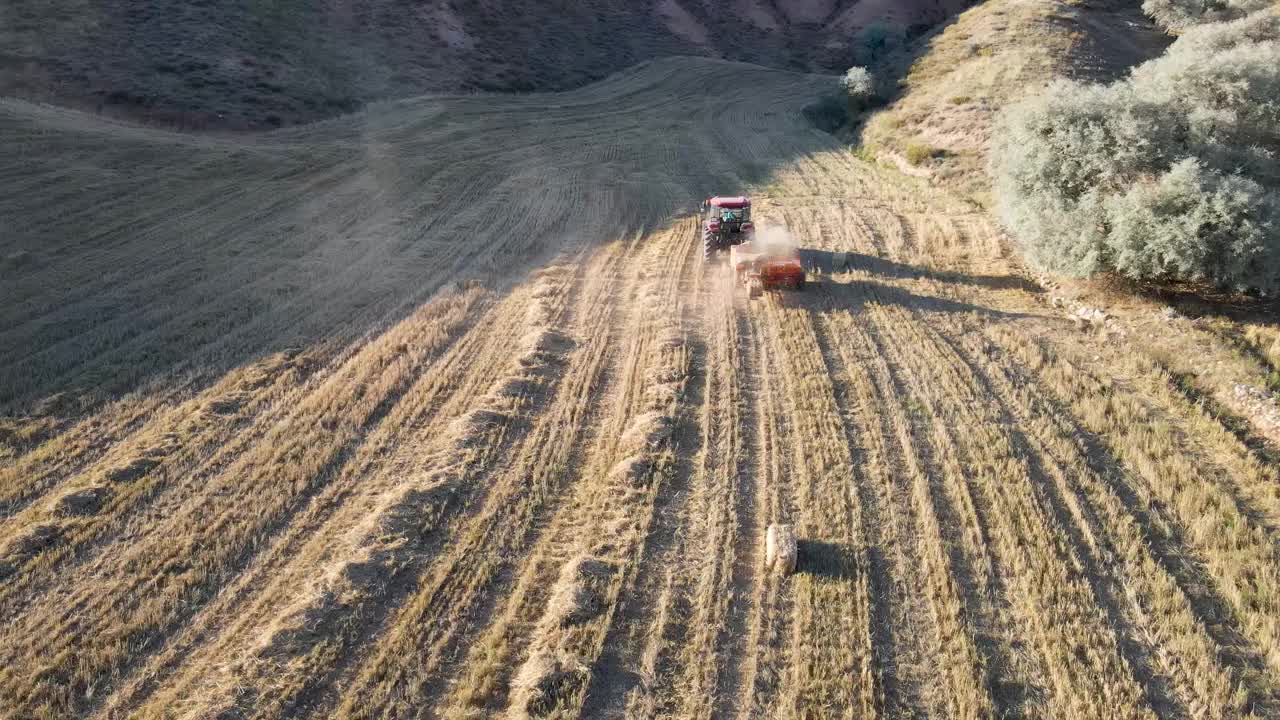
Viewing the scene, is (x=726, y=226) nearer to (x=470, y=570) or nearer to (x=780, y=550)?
(x=780, y=550)

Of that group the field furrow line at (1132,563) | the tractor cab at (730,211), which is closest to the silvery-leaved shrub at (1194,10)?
the tractor cab at (730,211)

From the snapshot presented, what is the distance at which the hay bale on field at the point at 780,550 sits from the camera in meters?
8.12

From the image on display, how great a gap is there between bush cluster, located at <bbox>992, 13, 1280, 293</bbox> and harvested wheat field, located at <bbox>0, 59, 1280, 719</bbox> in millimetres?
1255

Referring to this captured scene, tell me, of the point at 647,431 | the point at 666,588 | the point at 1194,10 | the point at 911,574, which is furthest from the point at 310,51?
the point at 1194,10

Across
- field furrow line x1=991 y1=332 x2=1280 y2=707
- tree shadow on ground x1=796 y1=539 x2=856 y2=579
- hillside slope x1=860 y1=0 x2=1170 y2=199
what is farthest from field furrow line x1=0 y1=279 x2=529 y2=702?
hillside slope x1=860 y1=0 x2=1170 y2=199

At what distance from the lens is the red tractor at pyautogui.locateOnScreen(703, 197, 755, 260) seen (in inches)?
675

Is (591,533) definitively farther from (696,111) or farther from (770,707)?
(696,111)

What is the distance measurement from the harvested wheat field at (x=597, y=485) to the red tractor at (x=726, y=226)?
94cm

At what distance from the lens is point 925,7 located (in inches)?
2234

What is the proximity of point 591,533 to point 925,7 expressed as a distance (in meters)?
60.1

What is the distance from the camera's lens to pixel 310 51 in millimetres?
32906

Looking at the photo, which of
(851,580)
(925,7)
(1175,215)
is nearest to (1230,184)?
(1175,215)

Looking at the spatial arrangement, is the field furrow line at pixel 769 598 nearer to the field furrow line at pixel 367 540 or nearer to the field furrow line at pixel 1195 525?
the field furrow line at pixel 367 540

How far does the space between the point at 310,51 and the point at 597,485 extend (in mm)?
31044
